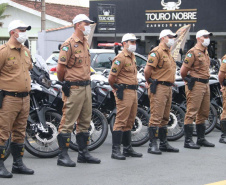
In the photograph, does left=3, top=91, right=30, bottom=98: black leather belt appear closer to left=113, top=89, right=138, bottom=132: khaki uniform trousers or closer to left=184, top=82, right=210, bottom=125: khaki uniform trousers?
left=113, top=89, right=138, bottom=132: khaki uniform trousers

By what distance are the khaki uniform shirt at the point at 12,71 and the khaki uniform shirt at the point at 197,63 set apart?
339cm

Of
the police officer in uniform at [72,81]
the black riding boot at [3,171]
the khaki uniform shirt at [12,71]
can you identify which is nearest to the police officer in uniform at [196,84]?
the police officer in uniform at [72,81]

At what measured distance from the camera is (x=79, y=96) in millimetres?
7688

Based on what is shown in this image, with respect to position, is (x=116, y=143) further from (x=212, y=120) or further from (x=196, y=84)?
(x=212, y=120)

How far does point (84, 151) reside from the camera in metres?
7.93

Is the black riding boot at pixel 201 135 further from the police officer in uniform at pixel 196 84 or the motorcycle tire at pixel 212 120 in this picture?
the motorcycle tire at pixel 212 120

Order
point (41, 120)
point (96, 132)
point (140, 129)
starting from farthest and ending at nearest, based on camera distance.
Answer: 1. point (140, 129)
2. point (96, 132)
3. point (41, 120)

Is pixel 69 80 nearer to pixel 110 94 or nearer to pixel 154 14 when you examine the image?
pixel 110 94

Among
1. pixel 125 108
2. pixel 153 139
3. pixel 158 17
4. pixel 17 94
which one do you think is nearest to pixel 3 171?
pixel 17 94

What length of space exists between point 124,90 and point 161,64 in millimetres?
901

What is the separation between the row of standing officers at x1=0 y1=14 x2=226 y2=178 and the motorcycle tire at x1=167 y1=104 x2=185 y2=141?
52 centimetres

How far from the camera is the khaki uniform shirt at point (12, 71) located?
6.82m

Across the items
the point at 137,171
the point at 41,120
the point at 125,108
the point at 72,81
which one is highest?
the point at 72,81

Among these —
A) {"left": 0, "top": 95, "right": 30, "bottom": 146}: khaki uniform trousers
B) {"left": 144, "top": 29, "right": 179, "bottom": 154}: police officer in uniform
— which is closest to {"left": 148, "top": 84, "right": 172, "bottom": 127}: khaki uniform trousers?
{"left": 144, "top": 29, "right": 179, "bottom": 154}: police officer in uniform
